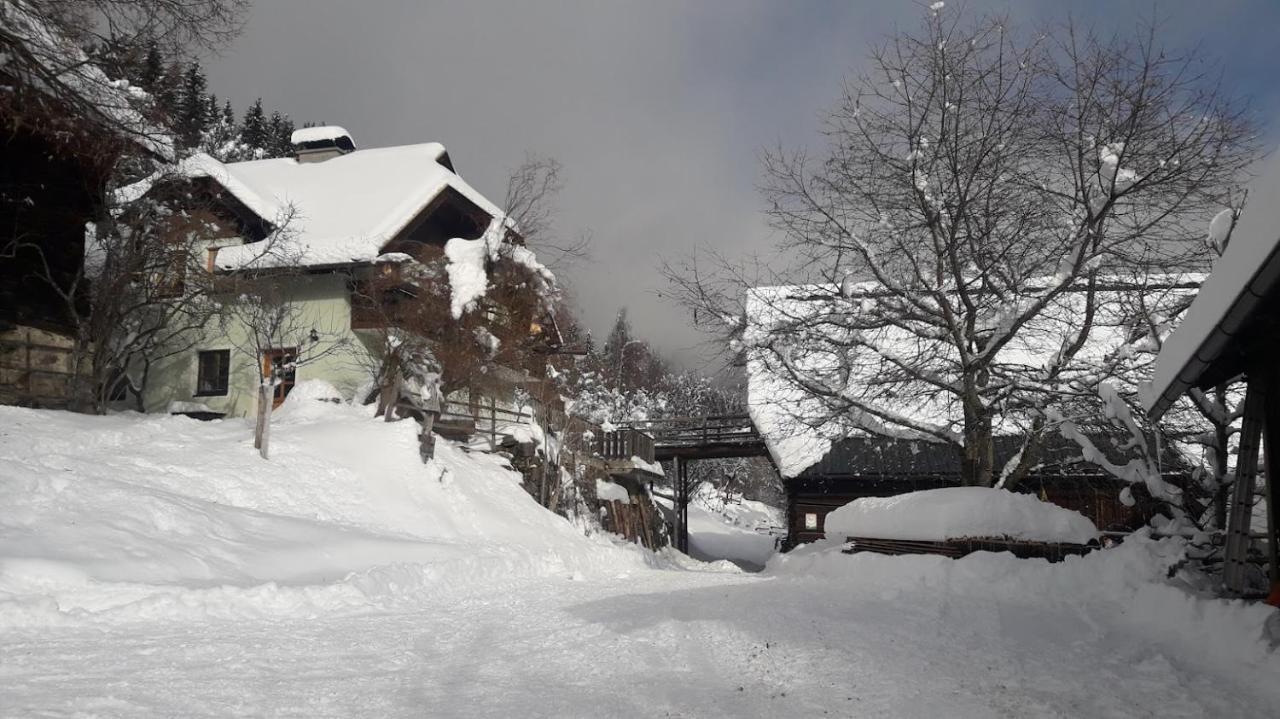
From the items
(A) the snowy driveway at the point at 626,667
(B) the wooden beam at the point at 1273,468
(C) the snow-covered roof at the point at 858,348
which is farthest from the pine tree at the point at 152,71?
(B) the wooden beam at the point at 1273,468

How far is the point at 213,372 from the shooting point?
26.2m

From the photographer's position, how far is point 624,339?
281ft

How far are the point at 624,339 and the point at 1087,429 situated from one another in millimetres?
71384

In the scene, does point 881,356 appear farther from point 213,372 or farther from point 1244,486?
point 213,372

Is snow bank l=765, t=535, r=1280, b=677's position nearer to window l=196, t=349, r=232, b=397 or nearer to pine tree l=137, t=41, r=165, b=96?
pine tree l=137, t=41, r=165, b=96

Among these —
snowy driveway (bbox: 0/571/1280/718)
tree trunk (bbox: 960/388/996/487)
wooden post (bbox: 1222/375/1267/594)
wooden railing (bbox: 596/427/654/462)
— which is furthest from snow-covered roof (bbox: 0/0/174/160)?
wooden railing (bbox: 596/427/654/462)

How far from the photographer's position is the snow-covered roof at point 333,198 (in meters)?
24.6

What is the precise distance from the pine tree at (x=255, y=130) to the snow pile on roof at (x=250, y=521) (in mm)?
54843

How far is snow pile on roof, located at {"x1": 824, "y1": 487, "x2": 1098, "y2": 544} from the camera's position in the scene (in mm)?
12000

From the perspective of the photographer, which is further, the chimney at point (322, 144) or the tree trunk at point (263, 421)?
the chimney at point (322, 144)

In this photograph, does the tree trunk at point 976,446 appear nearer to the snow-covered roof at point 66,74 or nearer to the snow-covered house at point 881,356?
the snow-covered house at point 881,356

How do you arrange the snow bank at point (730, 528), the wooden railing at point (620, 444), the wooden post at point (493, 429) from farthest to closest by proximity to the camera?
the snow bank at point (730, 528), the wooden railing at point (620, 444), the wooden post at point (493, 429)

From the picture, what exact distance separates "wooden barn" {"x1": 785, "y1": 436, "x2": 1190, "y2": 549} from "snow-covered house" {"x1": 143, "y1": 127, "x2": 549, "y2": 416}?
1016 cm

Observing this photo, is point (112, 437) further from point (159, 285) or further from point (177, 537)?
point (159, 285)
